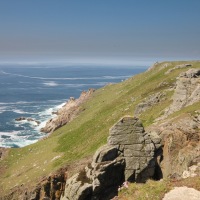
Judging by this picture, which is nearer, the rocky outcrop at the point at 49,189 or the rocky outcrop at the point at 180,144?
the rocky outcrop at the point at 180,144

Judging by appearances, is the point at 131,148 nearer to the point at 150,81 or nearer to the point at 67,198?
the point at 67,198

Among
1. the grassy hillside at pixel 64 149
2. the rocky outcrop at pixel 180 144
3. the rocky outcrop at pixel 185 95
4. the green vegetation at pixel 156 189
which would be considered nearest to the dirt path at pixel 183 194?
the green vegetation at pixel 156 189

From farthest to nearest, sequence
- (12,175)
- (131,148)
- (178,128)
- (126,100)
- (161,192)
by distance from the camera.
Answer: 1. (126,100)
2. (12,175)
3. (178,128)
4. (131,148)
5. (161,192)

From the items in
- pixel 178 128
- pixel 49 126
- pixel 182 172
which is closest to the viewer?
pixel 182 172

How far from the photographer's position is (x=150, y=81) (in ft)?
254

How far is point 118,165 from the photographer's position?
Result: 25.3 m

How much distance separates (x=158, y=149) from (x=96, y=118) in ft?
122

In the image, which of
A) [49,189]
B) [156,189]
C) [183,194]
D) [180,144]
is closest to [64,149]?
[49,189]

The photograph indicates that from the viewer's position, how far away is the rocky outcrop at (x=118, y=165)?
24.4m

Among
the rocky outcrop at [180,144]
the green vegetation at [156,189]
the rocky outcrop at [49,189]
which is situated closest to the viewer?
the green vegetation at [156,189]

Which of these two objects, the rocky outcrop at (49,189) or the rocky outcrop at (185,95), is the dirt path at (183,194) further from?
the rocky outcrop at (185,95)

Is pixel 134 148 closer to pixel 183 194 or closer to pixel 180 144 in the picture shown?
pixel 180 144

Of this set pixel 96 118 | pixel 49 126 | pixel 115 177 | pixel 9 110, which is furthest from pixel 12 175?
pixel 9 110

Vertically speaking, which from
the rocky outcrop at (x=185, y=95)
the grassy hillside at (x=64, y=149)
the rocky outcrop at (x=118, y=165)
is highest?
the rocky outcrop at (x=185, y=95)
